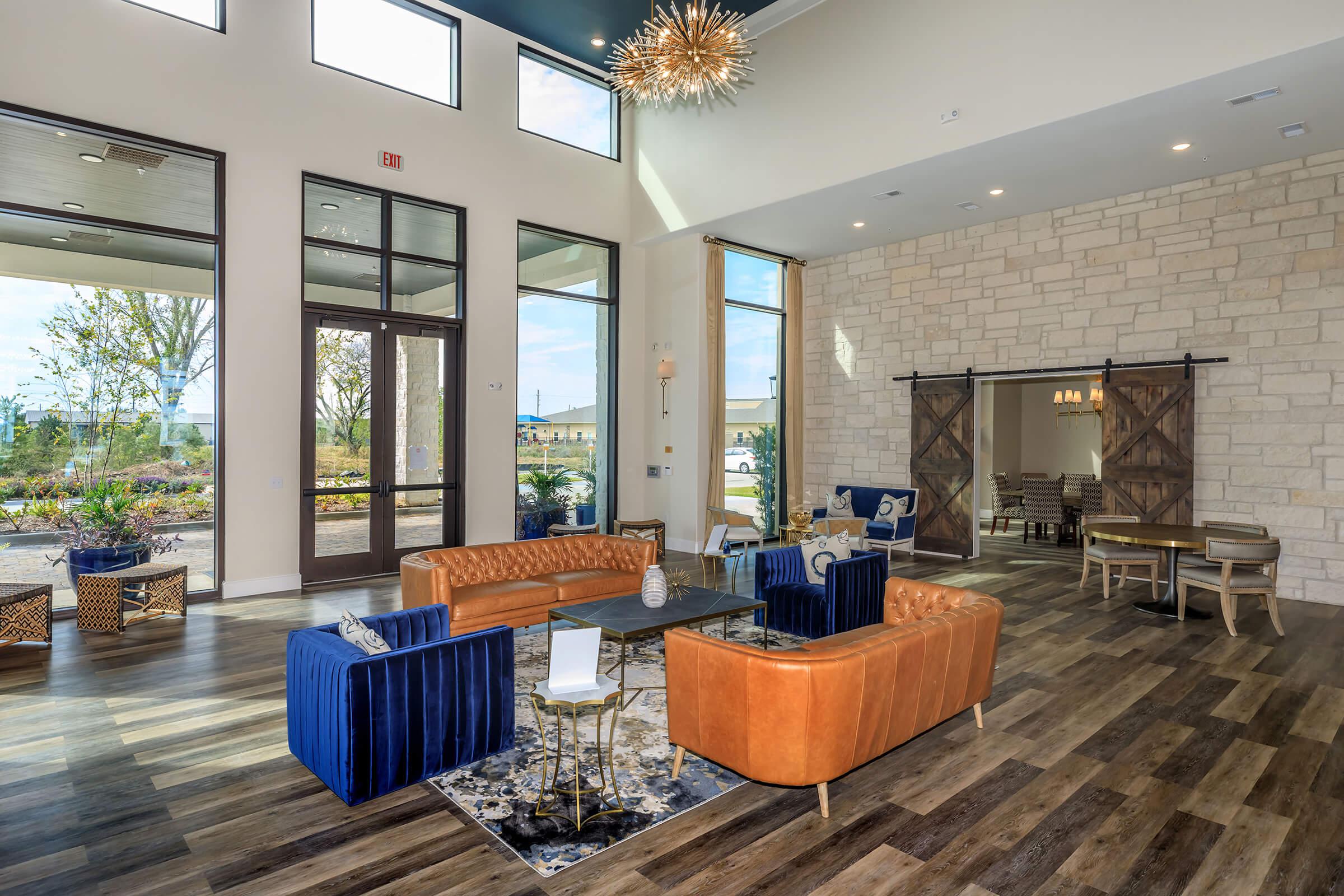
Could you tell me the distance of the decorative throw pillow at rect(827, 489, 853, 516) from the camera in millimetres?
9953

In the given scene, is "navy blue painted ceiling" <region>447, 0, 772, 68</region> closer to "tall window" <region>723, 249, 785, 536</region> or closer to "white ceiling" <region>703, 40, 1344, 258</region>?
"white ceiling" <region>703, 40, 1344, 258</region>

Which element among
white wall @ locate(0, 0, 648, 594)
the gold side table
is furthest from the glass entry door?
the gold side table

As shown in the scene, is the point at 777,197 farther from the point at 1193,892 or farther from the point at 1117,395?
the point at 1193,892

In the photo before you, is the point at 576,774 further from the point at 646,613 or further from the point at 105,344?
the point at 105,344

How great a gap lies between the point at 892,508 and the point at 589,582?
5078mm

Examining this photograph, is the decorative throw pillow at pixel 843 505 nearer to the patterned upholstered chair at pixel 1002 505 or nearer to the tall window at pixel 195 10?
the patterned upholstered chair at pixel 1002 505

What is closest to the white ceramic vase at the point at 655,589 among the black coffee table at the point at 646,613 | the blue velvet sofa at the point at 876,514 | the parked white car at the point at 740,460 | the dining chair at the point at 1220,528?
the black coffee table at the point at 646,613

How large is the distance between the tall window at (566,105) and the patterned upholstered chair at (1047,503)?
7.90 metres

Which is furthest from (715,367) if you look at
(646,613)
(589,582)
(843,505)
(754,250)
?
(646,613)

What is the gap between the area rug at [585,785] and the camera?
2871 mm

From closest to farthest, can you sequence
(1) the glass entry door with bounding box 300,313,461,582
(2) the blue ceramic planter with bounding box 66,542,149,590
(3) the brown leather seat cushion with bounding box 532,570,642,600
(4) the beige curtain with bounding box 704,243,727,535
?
(3) the brown leather seat cushion with bounding box 532,570,642,600 < (2) the blue ceramic planter with bounding box 66,542,149,590 < (1) the glass entry door with bounding box 300,313,461,582 < (4) the beige curtain with bounding box 704,243,727,535

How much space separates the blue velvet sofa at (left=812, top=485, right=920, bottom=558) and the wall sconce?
2588 mm

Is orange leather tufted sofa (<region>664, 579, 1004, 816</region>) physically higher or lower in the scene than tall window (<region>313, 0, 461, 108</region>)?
lower

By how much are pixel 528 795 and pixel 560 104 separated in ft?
29.0
